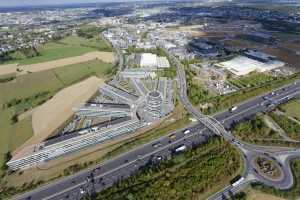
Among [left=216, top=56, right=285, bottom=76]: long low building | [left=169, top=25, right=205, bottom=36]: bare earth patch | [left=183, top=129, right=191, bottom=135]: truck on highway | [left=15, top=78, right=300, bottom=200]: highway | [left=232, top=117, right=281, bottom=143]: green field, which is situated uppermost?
[left=169, top=25, right=205, bottom=36]: bare earth patch

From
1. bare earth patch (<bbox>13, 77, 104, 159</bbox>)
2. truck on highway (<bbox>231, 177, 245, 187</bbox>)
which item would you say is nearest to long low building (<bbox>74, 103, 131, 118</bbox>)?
bare earth patch (<bbox>13, 77, 104, 159</bbox>)

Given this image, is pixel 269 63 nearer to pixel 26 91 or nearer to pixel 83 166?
pixel 83 166

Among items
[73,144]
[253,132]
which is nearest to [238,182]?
[253,132]

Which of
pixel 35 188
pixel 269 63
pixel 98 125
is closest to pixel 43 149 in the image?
pixel 35 188

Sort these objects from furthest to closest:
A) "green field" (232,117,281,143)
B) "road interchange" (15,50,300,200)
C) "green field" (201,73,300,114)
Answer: "green field" (201,73,300,114) → "green field" (232,117,281,143) → "road interchange" (15,50,300,200)

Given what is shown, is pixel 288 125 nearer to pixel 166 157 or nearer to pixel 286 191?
pixel 286 191

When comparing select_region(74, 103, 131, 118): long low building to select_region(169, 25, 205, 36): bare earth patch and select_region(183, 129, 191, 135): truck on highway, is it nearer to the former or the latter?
select_region(183, 129, 191, 135): truck on highway

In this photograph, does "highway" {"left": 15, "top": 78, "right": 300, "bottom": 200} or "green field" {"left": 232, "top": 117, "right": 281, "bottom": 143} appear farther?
"green field" {"left": 232, "top": 117, "right": 281, "bottom": 143}

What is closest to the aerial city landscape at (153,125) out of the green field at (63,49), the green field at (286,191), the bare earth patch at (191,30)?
the green field at (286,191)
